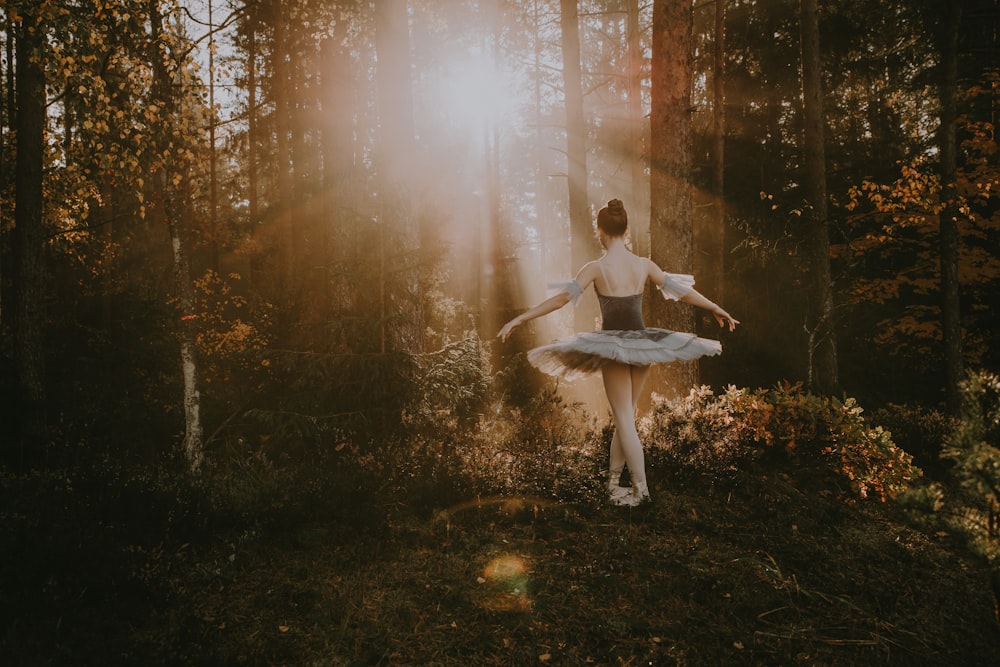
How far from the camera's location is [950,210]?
12445 millimetres

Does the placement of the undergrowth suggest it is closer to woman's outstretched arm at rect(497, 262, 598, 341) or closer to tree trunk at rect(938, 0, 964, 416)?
woman's outstretched arm at rect(497, 262, 598, 341)

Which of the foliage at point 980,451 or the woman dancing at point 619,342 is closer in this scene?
the foliage at point 980,451

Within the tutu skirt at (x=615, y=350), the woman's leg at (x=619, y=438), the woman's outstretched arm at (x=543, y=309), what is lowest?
the woman's leg at (x=619, y=438)

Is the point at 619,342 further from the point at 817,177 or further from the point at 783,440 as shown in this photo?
the point at 817,177

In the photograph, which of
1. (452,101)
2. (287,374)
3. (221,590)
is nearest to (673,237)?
(287,374)

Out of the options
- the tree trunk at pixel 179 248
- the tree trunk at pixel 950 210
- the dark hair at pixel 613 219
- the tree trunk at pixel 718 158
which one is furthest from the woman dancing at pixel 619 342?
the tree trunk at pixel 950 210

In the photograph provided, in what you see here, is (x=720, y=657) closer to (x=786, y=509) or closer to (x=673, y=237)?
(x=786, y=509)

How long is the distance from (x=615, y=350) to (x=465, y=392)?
2.78 metres

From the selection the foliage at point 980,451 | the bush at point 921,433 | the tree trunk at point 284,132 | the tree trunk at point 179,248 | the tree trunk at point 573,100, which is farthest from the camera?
the tree trunk at point 284,132

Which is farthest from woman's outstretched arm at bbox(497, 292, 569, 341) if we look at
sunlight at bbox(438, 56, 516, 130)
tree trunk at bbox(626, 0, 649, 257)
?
sunlight at bbox(438, 56, 516, 130)

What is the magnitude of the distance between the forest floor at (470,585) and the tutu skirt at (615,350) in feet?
4.35

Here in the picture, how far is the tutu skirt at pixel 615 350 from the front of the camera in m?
5.11

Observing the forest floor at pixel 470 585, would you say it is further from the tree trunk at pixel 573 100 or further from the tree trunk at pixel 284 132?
the tree trunk at pixel 284 132

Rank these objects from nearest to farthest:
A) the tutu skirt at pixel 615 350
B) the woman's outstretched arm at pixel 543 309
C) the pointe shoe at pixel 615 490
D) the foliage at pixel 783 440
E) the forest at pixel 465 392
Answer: the forest at pixel 465 392 < the tutu skirt at pixel 615 350 < the woman's outstretched arm at pixel 543 309 < the pointe shoe at pixel 615 490 < the foliage at pixel 783 440
